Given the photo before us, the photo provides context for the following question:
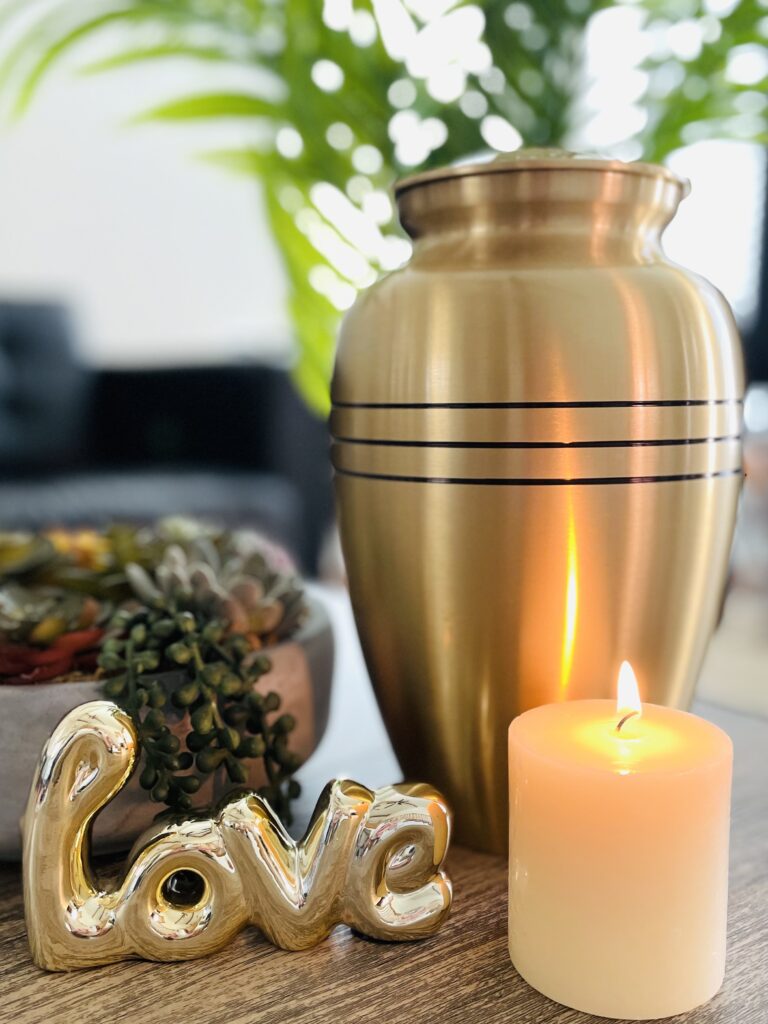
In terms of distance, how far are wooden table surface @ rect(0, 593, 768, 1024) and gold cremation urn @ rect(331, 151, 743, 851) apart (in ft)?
0.28

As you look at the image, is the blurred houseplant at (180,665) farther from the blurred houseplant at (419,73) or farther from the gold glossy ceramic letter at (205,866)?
the blurred houseplant at (419,73)

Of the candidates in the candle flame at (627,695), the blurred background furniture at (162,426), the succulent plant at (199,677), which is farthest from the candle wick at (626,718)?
the blurred background furniture at (162,426)

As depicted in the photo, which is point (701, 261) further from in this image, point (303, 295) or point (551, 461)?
point (551, 461)

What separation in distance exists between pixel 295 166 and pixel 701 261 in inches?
94.3

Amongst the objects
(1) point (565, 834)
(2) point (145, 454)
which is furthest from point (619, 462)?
(2) point (145, 454)

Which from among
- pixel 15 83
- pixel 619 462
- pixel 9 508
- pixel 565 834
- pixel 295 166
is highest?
pixel 15 83

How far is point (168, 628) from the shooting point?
1.25 feet

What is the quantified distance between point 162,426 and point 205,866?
6.80 feet

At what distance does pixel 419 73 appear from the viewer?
73 centimetres

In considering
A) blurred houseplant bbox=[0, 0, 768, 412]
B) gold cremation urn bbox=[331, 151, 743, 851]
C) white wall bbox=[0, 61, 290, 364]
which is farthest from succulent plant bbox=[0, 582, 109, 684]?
white wall bbox=[0, 61, 290, 364]

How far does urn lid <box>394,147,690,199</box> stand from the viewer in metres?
0.38

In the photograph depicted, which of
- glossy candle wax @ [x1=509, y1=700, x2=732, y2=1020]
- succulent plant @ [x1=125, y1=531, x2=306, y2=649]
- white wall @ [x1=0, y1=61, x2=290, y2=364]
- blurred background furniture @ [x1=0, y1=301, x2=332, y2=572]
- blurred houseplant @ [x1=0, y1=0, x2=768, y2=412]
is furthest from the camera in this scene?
white wall @ [x1=0, y1=61, x2=290, y2=364]

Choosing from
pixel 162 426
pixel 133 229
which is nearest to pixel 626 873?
pixel 162 426

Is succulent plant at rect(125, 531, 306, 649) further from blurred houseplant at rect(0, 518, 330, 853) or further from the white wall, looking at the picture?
the white wall
